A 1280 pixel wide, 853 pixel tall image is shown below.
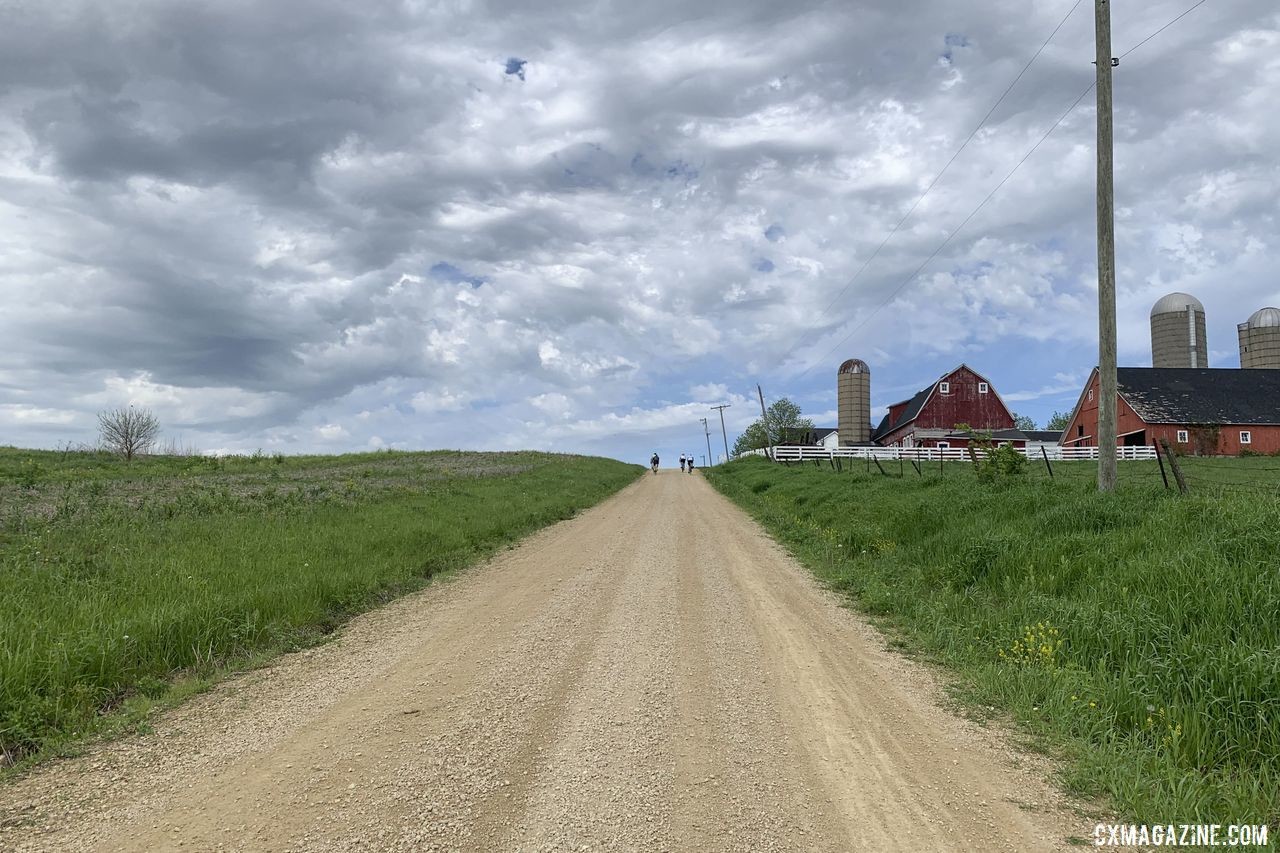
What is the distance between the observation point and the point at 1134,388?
159ft

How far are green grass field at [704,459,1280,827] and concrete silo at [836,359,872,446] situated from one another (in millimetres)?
61385

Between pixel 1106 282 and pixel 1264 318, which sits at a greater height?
pixel 1264 318

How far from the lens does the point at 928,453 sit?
47.6 meters

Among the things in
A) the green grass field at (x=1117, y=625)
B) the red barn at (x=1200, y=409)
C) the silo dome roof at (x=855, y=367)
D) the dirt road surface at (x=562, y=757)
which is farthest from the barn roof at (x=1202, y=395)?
the dirt road surface at (x=562, y=757)

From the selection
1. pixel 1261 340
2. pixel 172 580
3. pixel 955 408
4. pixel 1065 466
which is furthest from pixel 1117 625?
pixel 1261 340

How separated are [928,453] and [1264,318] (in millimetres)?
41990

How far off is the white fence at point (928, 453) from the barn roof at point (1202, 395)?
12.2 feet

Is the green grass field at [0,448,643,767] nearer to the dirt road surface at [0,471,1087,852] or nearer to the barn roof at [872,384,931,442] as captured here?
the dirt road surface at [0,471,1087,852]

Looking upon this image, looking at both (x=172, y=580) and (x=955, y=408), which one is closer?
(x=172, y=580)

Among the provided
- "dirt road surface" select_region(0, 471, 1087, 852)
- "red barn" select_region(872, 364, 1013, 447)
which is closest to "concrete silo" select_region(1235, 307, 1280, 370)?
"red barn" select_region(872, 364, 1013, 447)

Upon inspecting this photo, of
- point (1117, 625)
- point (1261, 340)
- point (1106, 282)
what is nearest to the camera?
point (1117, 625)

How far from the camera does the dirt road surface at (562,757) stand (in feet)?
11.7

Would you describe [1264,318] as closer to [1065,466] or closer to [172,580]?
[1065,466]

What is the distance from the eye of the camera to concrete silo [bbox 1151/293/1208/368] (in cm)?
6062
